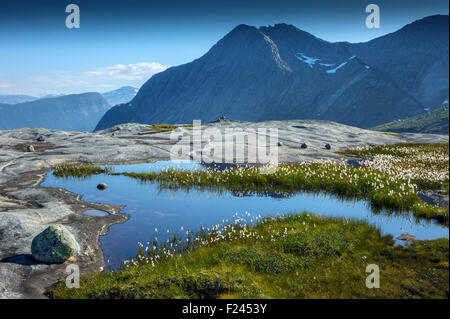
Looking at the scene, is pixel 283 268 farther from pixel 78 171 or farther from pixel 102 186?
pixel 78 171

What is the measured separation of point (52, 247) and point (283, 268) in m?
8.76

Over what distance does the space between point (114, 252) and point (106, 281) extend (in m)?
2.81

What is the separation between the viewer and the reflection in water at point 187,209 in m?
14.1

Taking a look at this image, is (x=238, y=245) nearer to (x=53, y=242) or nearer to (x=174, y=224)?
(x=174, y=224)

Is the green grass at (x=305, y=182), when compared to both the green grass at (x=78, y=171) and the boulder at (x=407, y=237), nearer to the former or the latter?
the green grass at (x=78, y=171)

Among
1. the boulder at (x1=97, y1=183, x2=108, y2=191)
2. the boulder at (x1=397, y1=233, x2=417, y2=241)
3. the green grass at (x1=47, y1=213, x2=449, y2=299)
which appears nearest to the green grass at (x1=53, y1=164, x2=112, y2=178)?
the boulder at (x1=97, y1=183, x2=108, y2=191)

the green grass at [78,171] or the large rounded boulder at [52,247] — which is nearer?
the large rounded boulder at [52,247]

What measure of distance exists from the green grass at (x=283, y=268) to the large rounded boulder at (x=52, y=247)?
1.85 m

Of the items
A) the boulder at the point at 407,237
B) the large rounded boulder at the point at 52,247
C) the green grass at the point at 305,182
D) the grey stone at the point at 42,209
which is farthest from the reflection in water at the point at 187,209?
the large rounded boulder at the point at 52,247

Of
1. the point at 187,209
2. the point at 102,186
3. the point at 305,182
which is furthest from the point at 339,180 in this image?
the point at 102,186

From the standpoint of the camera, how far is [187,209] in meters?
18.6

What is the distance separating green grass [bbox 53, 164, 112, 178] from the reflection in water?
1.63m

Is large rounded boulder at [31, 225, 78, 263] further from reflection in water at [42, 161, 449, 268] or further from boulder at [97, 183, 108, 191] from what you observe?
boulder at [97, 183, 108, 191]

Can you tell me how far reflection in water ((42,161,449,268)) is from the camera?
1407 centimetres
